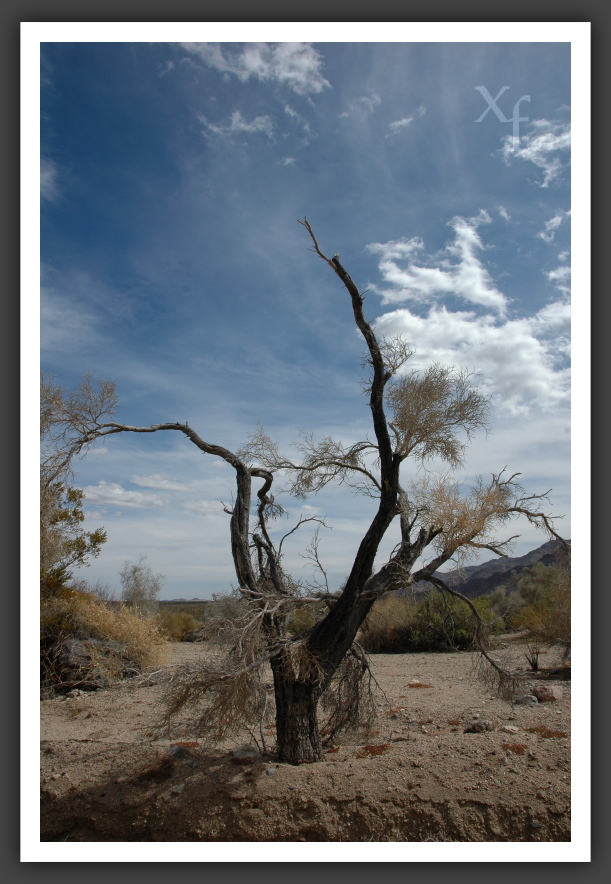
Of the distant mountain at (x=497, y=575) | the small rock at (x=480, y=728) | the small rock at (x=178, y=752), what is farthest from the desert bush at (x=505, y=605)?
the small rock at (x=178, y=752)

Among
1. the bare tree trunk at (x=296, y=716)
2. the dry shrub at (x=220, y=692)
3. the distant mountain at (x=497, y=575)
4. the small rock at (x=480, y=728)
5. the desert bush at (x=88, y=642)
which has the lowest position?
the distant mountain at (x=497, y=575)

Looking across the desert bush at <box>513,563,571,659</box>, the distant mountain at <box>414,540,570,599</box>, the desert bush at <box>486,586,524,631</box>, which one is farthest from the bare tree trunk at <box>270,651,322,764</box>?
the distant mountain at <box>414,540,570,599</box>

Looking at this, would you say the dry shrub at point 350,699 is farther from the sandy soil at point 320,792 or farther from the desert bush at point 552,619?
the desert bush at point 552,619

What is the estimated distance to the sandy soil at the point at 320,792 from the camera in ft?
A: 15.2

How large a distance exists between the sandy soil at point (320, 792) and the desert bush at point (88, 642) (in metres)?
7.20

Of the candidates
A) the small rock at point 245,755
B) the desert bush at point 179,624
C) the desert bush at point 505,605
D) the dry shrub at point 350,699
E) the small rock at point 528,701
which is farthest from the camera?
the desert bush at point 179,624

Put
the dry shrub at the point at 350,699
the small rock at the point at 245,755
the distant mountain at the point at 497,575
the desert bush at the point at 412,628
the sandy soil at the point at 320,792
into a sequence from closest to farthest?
the sandy soil at the point at 320,792
the small rock at the point at 245,755
the dry shrub at the point at 350,699
the desert bush at the point at 412,628
the distant mountain at the point at 497,575

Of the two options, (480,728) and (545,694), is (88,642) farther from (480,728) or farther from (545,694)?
(545,694)

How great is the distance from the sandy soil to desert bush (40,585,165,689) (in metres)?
7.20

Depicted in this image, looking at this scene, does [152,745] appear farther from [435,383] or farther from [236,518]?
[435,383]

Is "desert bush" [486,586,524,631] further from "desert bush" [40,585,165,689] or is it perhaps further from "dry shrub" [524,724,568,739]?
"dry shrub" [524,724,568,739]

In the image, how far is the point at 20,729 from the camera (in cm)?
372

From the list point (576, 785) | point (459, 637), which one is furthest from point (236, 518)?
point (459, 637)

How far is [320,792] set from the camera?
4.87 metres
